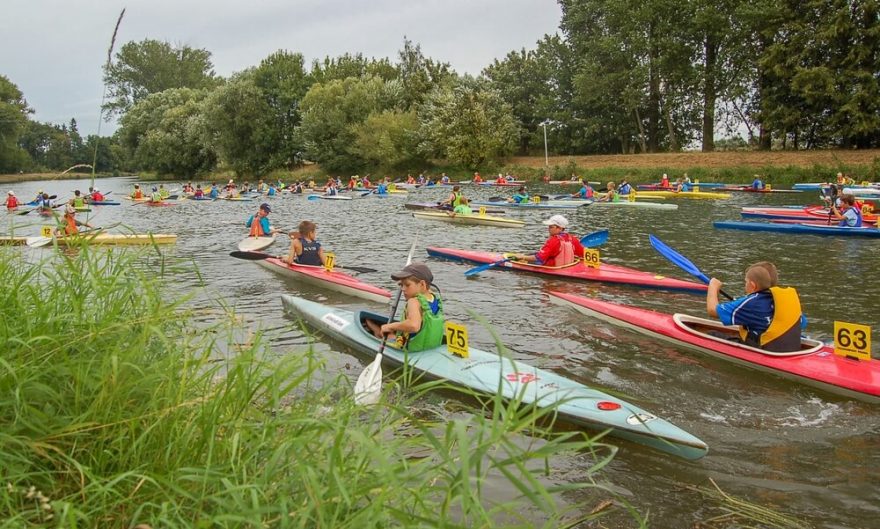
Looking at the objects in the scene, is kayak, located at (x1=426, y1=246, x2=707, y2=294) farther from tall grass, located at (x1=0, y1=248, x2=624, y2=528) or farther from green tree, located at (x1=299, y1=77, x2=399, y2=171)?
green tree, located at (x1=299, y1=77, x2=399, y2=171)

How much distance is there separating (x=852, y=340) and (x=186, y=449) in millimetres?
5509

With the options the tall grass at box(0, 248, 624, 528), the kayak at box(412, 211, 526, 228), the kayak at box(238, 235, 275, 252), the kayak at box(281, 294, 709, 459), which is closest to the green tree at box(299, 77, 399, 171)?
the kayak at box(412, 211, 526, 228)

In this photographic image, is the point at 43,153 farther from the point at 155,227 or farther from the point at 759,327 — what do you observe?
the point at 759,327

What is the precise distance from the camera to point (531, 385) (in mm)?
4879

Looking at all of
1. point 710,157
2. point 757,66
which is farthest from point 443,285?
point 757,66

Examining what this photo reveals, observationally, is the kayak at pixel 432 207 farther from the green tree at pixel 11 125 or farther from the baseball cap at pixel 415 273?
the green tree at pixel 11 125

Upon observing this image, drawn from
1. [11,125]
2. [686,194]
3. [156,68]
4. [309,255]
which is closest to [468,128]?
[686,194]

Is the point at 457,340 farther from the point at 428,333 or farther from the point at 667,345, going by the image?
the point at 667,345

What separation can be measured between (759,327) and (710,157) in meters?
31.2

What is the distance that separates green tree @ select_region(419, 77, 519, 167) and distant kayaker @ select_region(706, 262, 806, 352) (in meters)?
36.6

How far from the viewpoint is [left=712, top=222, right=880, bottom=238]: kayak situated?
1384 cm

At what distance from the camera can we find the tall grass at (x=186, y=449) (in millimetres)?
2062

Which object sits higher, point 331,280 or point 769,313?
point 769,313

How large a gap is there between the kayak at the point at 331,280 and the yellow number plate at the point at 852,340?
5.53 metres
